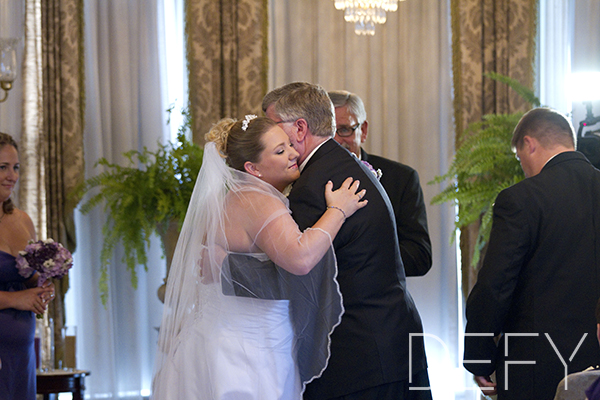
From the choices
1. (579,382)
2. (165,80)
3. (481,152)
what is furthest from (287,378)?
(165,80)

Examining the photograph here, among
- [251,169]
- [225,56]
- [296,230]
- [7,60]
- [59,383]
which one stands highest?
[225,56]

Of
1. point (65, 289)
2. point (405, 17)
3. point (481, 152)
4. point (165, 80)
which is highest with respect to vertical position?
point (405, 17)

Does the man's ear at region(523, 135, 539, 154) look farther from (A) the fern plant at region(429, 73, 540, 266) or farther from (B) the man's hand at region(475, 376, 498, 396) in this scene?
(A) the fern plant at region(429, 73, 540, 266)

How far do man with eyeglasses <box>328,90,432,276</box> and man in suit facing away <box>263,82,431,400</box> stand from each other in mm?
931

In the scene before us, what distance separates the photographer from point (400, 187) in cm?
339

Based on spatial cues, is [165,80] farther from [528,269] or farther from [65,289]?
[528,269]

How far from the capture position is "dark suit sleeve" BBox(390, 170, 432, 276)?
321 cm

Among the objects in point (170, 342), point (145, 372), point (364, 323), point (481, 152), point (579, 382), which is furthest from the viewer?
point (145, 372)

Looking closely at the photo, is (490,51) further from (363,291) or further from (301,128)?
(363,291)

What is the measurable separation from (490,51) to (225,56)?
7.12ft

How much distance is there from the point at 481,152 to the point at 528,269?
1.91 meters

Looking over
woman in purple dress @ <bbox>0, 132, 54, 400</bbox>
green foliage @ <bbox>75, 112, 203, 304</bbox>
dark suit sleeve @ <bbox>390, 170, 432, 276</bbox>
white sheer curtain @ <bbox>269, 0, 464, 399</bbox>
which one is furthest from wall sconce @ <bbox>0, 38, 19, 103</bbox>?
white sheer curtain @ <bbox>269, 0, 464, 399</bbox>

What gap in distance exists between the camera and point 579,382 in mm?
1926

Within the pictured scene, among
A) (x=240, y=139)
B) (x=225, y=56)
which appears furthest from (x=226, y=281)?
(x=225, y=56)
